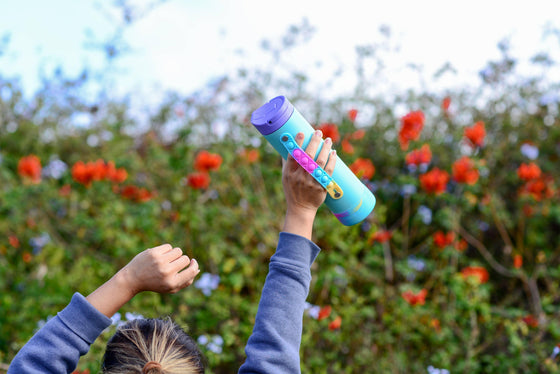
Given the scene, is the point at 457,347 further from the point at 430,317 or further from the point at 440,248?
the point at 440,248

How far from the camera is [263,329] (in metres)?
1.03

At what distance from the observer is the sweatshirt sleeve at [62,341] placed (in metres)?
0.97

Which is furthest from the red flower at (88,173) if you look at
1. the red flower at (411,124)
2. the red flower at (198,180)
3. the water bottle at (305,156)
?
the water bottle at (305,156)

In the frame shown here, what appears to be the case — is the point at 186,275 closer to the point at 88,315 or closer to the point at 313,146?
the point at 88,315

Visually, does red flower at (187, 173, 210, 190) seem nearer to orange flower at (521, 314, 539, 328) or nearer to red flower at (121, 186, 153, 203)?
red flower at (121, 186, 153, 203)

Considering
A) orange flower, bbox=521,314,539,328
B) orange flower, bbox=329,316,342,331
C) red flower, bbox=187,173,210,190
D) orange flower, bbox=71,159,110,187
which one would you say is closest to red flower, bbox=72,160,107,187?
orange flower, bbox=71,159,110,187

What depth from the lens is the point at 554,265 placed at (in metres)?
3.29

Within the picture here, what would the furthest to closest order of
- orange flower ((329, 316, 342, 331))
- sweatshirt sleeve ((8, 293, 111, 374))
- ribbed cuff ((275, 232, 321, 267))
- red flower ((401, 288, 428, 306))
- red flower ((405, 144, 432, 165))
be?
red flower ((405, 144, 432, 165)) < red flower ((401, 288, 428, 306)) < orange flower ((329, 316, 342, 331)) < ribbed cuff ((275, 232, 321, 267)) < sweatshirt sleeve ((8, 293, 111, 374))

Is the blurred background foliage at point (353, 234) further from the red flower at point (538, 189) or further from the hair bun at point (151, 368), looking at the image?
the hair bun at point (151, 368)

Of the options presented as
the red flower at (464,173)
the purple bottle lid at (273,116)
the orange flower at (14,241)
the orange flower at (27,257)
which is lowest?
the red flower at (464,173)

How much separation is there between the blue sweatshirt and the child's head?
0.23 ft

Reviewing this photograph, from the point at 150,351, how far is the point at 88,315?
0.48 ft

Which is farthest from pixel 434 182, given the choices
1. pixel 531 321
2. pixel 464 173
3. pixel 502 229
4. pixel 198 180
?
pixel 198 180

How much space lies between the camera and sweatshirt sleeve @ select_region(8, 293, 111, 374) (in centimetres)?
97
